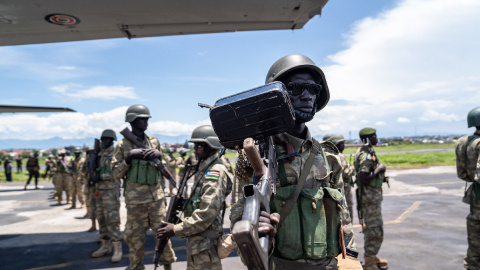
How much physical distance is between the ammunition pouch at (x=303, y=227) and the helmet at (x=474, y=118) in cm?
429

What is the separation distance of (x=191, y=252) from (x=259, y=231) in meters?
2.29

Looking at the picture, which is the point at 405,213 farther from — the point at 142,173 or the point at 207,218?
the point at 207,218

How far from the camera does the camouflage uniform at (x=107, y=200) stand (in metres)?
6.24

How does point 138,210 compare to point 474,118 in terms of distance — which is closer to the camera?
point 474,118

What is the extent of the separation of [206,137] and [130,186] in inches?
78.4

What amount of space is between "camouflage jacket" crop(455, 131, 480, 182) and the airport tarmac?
1.75 metres

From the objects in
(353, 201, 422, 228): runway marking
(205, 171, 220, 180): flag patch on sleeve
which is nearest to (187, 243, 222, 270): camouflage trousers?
(205, 171, 220, 180): flag patch on sleeve

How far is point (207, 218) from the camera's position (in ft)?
10.4

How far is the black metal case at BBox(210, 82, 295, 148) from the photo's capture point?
5.12 ft

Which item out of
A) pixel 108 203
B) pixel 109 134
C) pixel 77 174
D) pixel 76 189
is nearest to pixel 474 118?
pixel 108 203

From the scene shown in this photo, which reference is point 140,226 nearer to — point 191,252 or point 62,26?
point 191,252

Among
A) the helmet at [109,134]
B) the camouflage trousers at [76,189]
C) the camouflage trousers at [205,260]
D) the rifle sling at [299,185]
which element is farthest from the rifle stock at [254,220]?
the camouflage trousers at [76,189]

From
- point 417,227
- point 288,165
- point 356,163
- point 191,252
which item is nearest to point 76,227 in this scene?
point 191,252

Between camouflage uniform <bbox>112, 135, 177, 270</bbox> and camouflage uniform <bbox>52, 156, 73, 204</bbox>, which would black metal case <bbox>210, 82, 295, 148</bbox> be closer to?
camouflage uniform <bbox>112, 135, 177, 270</bbox>
